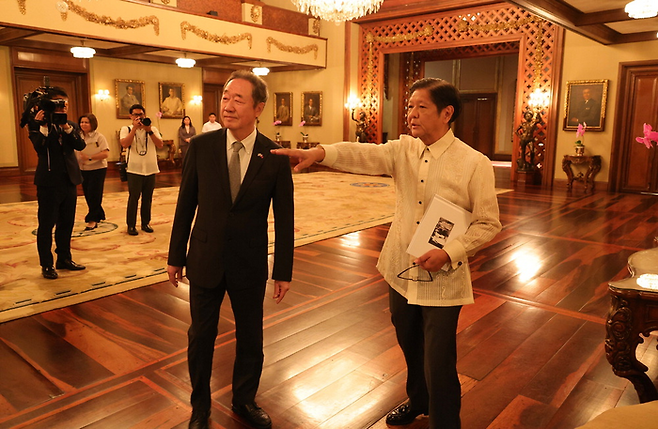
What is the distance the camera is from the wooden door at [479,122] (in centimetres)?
1825

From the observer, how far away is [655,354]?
2.94 metres

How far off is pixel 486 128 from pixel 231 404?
57.6 feet

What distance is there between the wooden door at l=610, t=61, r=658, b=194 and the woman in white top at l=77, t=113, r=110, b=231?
907cm

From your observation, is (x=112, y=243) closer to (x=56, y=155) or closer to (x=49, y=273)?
(x=49, y=273)

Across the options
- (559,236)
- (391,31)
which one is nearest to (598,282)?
(559,236)

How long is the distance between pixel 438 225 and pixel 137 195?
183 inches

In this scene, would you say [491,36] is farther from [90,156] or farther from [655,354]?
[655,354]

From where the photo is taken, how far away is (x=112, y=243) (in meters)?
5.30

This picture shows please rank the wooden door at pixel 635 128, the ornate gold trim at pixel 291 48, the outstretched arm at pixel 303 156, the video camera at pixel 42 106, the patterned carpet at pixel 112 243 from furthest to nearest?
the ornate gold trim at pixel 291 48 → the wooden door at pixel 635 128 → the video camera at pixel 42 106 → the patterned carpet at pixel 112 243 → the outstretched arm at pixel 303 156

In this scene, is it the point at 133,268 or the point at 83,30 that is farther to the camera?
the point at 83,30

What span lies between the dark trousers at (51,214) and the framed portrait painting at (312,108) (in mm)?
11172

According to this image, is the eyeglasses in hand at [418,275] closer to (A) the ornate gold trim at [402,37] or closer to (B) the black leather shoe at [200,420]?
(B) the black leather shoe at [200,420]

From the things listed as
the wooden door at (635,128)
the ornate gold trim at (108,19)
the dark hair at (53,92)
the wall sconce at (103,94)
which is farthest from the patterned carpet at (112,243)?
the wall sconce at (103,94)

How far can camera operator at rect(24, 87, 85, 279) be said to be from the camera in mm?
3980
